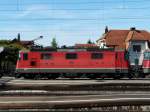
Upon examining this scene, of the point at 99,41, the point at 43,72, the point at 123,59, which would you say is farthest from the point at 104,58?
the point at 99,41

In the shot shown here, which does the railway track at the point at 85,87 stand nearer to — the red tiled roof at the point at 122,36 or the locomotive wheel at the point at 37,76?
the locomotive wheel at the point at 37,76

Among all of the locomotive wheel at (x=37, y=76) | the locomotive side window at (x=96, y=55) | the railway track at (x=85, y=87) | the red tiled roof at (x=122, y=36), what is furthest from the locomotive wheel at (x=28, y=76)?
the red tiled roof at (x=122, y=36)

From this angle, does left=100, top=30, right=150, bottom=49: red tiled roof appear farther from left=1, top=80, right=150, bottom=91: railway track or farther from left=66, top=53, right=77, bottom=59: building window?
left=1, top=80, right=150, bottom=91: railway track

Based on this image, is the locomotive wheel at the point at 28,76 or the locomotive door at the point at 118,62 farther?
the locomotive wheel at the point at 28,76

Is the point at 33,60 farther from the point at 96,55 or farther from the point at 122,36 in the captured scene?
the point at 122,36

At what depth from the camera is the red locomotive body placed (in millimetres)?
46469

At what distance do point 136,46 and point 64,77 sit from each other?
1548 inches

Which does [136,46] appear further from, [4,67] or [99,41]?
[4,67]

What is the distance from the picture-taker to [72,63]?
46750 millimetres

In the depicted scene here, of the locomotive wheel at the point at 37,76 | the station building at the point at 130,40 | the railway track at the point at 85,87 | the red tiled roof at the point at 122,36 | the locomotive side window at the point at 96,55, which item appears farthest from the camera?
the red tiled roof at the point at 122,36

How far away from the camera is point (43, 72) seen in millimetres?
46781

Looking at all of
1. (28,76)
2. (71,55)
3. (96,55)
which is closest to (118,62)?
(96,55)

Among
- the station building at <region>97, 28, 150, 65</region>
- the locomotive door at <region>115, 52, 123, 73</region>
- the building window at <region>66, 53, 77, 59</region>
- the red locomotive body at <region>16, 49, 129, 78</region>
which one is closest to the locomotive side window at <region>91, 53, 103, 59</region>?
the red locomotive body at <region>16, 49, 129, 78</region>

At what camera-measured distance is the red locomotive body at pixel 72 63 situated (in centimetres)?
4647
